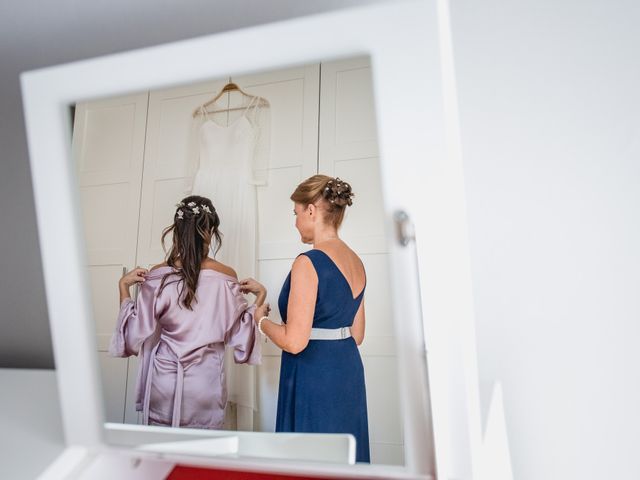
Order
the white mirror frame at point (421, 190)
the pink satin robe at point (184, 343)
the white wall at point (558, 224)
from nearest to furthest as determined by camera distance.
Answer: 1. the white mirror frame at point (421, 190)
2. the pink satin robe at point (184, 343)
3. the white wall at point (558, 224)

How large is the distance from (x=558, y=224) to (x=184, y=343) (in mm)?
633

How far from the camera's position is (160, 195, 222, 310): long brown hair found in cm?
69

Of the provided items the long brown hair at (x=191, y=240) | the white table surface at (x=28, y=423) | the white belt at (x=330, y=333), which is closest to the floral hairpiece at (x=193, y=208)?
the long brown hair at (x=191, y=240)

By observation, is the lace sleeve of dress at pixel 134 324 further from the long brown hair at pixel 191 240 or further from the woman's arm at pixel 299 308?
the woman's arm at pixel 299 308

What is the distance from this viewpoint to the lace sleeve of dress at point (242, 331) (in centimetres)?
65

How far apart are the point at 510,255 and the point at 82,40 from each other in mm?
981

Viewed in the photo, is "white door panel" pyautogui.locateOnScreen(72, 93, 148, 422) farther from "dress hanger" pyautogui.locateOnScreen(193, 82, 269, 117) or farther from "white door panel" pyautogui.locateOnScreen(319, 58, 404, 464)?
"white door panel" pyautogui.locateOnScreen(319, 58, 404, 464)

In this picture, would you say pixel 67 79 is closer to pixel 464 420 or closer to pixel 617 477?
pixel 464 420

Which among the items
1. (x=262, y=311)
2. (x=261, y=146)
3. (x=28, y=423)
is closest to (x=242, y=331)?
(x=262, y=311)

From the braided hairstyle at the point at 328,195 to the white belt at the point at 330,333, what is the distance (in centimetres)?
13

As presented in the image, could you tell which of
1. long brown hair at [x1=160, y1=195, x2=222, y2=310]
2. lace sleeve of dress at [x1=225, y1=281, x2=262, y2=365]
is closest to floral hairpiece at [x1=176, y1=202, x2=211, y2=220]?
long brown hair at [x1=160, y1=195, x2=222, y2=310]

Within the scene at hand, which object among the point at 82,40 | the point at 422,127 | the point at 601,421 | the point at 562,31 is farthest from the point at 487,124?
the point at 82,40

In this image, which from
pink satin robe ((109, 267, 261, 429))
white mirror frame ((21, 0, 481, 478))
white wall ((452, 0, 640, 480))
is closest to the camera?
white mirror frame ((21, 0, 481, 478))

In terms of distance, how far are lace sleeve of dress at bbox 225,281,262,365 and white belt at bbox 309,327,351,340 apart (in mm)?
80
